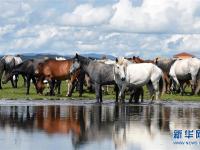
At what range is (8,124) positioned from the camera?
62.8ft

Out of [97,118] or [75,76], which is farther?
[75,76]

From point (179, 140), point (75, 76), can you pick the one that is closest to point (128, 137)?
point (179, 140)

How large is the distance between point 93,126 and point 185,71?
21.5 metres

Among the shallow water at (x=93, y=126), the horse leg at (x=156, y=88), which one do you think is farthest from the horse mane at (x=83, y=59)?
the shallow water at (x=93, y=126)

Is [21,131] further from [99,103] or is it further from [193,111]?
[99,103]

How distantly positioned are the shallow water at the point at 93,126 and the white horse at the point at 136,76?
226cm

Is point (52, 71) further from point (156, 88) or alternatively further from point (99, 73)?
point (156, 88)

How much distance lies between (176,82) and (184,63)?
1198 millimetres

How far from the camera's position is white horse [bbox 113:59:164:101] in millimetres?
29594

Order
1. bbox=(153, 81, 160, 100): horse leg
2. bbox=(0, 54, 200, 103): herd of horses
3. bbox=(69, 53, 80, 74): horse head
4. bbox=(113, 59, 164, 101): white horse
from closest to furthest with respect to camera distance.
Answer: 1. bbox=(113, 59, 164, 101): white horse
2. bbox=(0, 54, 200, 103): herd of horses
3. bbox=(153, 81, 160, 100): horse leg
4. bbox=(69, 53, 80, 74): horse head

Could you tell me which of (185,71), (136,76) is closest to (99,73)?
(136,76)

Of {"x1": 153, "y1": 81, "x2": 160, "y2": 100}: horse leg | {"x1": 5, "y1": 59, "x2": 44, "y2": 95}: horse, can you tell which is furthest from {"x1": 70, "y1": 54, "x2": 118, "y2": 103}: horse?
{"x1": 5, "y1": 59, "x2": 44, "y2": 95}: horse

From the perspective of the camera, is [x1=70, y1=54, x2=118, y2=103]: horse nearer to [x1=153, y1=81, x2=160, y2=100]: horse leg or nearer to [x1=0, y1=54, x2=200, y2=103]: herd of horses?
[x1=0, y1=54, x2=200, y2=103]: herd of horses

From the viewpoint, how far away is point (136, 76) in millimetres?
29844
